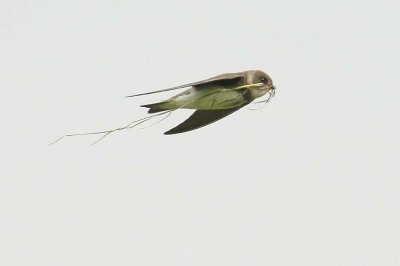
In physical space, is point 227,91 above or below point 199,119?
above

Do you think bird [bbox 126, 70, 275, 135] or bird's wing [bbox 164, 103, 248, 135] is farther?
bird's wing [bbox 164, 103, 248, 135]

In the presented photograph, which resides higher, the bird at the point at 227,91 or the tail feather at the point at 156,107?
the bird at the point at 227,91

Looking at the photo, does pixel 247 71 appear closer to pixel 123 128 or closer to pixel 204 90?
pixel 204 90

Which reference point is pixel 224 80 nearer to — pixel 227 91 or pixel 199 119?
pixel 227 91

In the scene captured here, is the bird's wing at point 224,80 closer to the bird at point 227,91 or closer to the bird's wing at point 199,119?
the bird at point 227,91

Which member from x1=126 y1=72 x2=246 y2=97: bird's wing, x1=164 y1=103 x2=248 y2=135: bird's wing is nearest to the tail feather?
x1=164 y1=103 x2=248 y2=135: bird's wing

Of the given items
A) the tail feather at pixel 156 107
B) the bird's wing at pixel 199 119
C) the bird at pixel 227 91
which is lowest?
the bird's wing at pixel 199 119

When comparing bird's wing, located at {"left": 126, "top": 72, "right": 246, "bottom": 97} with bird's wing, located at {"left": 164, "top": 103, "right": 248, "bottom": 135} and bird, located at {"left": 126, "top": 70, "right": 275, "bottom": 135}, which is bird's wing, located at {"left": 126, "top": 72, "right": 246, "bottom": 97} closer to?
bird, located at {"left": 126, "top": 70, "right": 275, "bottom": 135}

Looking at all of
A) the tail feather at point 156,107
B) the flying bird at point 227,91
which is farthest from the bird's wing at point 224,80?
the tail feather at point 156,107

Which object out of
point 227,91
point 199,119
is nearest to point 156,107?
point 199,119
